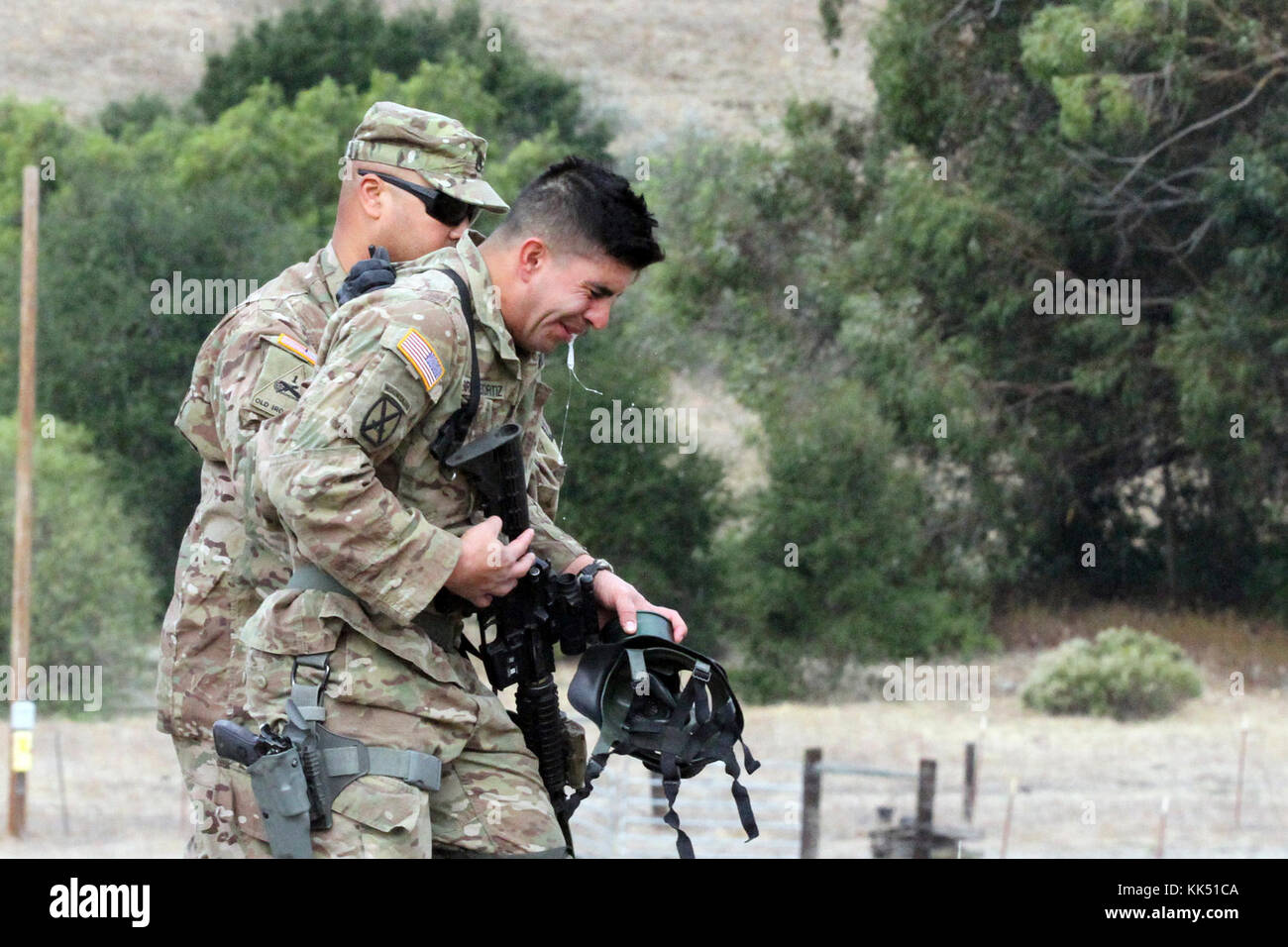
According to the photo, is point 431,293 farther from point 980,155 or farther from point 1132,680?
point 980,155

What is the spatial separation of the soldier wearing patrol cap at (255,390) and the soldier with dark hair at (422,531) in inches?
11.6

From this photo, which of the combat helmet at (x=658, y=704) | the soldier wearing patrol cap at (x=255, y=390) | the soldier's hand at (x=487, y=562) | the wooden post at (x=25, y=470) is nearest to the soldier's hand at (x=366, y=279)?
the soldier wearing patrol cap at (x=255, y=390)

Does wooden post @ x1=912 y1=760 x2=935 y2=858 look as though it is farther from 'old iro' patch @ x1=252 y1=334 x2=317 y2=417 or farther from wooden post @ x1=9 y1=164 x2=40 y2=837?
'old iro' patch @ x1=252 y1=334 x2=317 y2=417

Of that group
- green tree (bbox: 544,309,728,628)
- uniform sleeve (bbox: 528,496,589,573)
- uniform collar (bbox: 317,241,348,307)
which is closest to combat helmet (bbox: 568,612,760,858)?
uniform sleeve (bbox: 528,496,589,573)

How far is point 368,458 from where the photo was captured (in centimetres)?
311

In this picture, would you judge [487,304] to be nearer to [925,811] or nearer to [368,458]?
[368,458]

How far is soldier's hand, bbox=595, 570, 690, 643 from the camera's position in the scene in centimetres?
341

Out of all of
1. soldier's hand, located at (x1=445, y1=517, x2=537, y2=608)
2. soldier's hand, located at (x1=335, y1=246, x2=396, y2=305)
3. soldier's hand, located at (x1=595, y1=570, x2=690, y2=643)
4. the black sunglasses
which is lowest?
soldier's hand, located at (x1=595, y1=570, x2=690, y2=643)

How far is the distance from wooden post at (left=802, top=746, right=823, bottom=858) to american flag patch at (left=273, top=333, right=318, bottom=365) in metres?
10.5

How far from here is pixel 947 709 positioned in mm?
22828

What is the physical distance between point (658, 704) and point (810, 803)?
11103 millimetres

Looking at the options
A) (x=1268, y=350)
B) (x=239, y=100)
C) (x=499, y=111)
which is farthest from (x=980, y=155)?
(x=239, y=100)

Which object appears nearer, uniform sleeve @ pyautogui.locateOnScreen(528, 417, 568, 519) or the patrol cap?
uniform sleeve @ pyautogui.locateOnScreen(528, 417, 568, 519)
